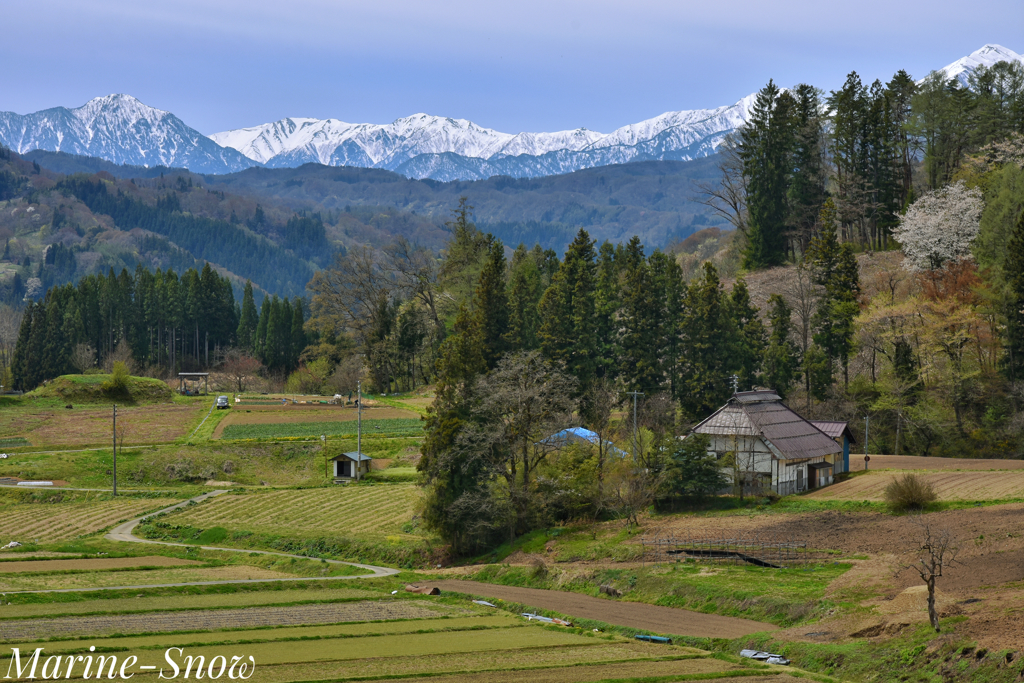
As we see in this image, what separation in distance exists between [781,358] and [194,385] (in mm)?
79328

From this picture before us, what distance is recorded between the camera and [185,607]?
3334 cm

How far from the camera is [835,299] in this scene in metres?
70.4

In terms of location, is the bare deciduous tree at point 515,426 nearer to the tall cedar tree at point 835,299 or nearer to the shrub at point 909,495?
the shrub at point 909,495

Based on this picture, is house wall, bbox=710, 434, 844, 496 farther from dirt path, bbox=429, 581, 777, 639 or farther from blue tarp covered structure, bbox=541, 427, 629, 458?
dirt path, bbox=429, 581, 777, 639

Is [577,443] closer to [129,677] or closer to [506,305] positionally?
[506,305]

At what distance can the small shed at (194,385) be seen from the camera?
360ft

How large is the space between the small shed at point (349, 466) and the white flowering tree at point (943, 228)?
48396 millimetres

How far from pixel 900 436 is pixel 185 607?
5191 centimetres

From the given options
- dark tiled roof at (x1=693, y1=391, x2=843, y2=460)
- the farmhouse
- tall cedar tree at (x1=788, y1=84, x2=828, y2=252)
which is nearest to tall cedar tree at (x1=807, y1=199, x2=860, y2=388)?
dark tiled roof at (x1=693, y1=391, x2=843, y2=460)

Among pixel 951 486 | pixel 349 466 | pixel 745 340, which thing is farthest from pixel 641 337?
pixel 951 486

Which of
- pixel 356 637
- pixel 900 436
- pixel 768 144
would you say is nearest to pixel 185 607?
pixel 356 637

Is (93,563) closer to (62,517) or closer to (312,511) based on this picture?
(62,517)

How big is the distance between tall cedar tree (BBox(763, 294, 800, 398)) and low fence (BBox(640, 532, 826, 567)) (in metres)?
27.4

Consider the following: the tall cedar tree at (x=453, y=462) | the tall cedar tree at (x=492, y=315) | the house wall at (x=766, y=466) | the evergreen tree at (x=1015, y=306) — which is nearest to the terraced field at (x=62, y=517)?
the tall cedar tree at (x=453, y=462)
